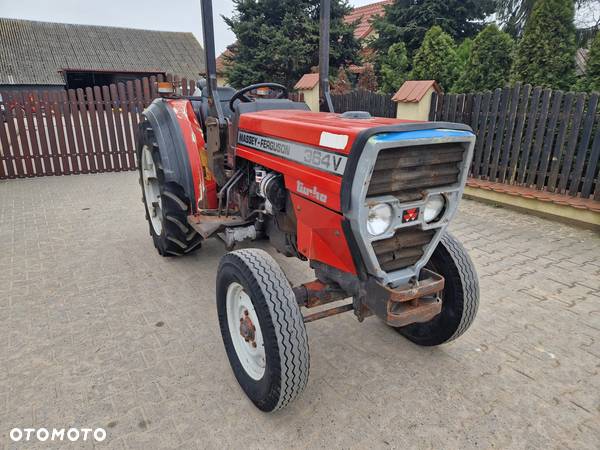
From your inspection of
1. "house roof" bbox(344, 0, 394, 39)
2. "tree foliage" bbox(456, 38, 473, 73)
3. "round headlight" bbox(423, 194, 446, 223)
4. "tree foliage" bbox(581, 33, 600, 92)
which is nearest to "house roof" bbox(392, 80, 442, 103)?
"tree foliage" bbox(581, 33, 600, 92)

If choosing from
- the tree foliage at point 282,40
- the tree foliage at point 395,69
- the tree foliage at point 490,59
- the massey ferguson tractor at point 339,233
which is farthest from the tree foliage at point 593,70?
the tree foliage at point 282,40

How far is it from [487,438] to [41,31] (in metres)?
38.0

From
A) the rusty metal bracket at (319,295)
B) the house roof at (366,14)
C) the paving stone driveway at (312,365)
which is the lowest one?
the paving stone driveway at (312,365)

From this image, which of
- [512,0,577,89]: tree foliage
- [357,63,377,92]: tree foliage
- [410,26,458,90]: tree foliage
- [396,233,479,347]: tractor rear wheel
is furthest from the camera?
[357,63,377,92]: tree foliage

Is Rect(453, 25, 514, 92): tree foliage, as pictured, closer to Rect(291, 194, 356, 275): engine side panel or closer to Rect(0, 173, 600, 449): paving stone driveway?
Rect(0, 173, 600, 449): paving stone driveway

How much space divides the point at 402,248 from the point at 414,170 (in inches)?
15.6

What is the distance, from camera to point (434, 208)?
2.07 metres

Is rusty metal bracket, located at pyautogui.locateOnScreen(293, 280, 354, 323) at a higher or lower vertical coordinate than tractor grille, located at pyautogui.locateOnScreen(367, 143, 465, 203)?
lower

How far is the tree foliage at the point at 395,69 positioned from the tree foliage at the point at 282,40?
2438 mm

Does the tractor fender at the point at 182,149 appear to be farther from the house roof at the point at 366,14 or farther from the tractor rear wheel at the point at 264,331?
the house roof at the point at 366,14

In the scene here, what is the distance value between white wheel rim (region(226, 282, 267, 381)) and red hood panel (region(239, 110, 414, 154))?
0.85 meters

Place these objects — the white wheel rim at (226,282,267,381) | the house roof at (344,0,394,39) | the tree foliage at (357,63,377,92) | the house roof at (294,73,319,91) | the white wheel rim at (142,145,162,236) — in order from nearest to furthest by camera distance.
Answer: the white wheel rim at (226,282,267,381), the white wheel rim at (142,145,162,236), the house roof at (294,73,319,91), the tree foliage at (357,63,377,92), the house roof at (344,0,394,39)

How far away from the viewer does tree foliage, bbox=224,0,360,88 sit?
41.4ft

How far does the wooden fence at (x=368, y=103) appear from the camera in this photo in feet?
25.0
